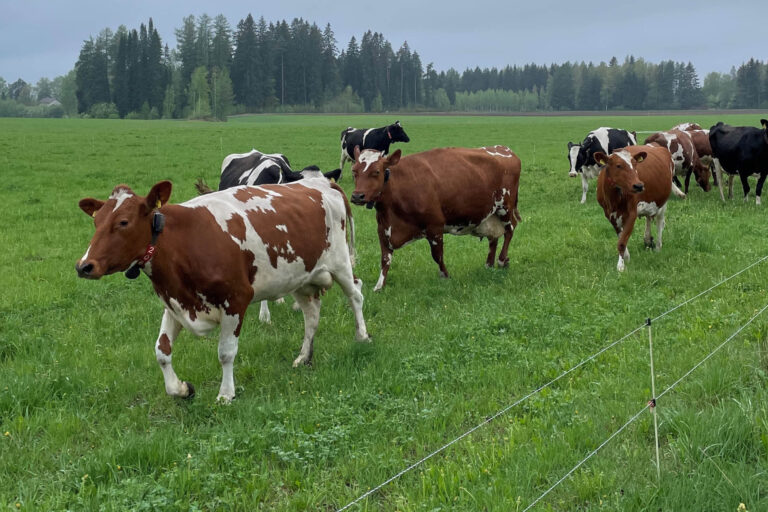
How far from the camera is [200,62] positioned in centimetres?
11531

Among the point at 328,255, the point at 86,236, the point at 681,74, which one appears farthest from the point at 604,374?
the point at 681,74

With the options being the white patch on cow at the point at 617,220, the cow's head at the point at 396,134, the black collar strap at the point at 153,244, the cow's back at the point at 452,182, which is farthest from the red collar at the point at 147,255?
the cow's head at the point at 396,134

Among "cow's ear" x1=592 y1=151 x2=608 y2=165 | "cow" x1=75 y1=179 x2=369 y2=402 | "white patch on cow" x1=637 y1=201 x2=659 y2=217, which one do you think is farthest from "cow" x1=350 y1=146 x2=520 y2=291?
"cow" x1=75 y1=179 x2=369 y2=402

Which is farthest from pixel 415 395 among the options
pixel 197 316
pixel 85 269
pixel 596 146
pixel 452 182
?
pixel 596 146

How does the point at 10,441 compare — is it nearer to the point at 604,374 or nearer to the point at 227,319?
the point at 227,319

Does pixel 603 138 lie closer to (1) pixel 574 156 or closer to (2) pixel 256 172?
(1) pixel 574 156

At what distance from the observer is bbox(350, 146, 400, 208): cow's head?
31.7 feet

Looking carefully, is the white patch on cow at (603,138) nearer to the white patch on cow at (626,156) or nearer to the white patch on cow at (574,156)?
the white patch on cow at (574,156)

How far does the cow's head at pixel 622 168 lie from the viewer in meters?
10.5

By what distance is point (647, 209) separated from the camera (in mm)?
11180

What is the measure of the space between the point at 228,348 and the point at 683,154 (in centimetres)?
1586

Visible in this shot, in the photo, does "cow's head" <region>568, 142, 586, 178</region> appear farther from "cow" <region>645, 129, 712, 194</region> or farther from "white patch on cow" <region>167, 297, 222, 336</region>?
"white patch on cow" <region>167, 297, 222, 336</region>

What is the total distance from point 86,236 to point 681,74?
→ 17122 cm

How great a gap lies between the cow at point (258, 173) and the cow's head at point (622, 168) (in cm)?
446
